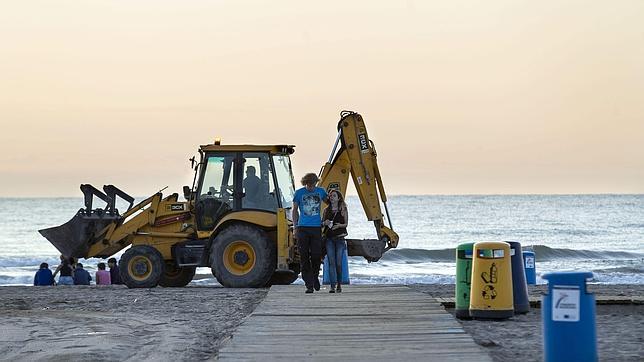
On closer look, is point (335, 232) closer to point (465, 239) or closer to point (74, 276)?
point (74, 276)

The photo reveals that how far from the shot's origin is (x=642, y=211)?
107062 millimetres

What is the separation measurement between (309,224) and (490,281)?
432 centimetres

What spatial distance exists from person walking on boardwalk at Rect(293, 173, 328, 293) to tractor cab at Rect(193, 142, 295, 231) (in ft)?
10.9

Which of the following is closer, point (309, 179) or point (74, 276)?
point (309, 179)

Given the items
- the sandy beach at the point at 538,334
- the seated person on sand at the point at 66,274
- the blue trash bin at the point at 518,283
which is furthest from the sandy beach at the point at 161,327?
the seated person on sand at the point at 66,274

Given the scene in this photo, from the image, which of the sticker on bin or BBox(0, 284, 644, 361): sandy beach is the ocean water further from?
the sticker on bin

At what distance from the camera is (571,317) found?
9.10m

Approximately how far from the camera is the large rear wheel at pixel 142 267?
20172 mm

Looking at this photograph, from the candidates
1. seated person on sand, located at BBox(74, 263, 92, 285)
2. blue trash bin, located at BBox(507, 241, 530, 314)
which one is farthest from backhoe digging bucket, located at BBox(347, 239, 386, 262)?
seated person on sand, located at BBox(74, 263, 92, 285)

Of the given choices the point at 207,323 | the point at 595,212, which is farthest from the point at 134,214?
the point at 595,212

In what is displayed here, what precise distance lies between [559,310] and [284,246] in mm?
10468

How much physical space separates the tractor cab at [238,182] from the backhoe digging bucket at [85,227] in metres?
1.79

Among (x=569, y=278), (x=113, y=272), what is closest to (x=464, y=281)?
(x=569, y=278)

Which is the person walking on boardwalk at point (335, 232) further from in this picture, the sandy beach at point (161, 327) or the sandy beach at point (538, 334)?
the sandy beach at point (538, 334)
